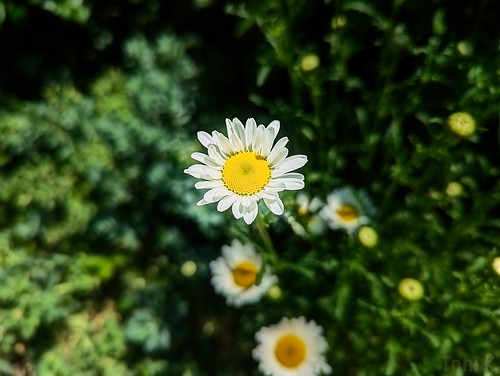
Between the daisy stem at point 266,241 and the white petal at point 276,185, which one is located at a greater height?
the daisy stem at point 266,241

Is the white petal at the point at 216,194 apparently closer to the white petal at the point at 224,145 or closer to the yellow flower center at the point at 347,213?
the white petal at the point at 224,145

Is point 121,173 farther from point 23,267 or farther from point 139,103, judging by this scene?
point 23,267

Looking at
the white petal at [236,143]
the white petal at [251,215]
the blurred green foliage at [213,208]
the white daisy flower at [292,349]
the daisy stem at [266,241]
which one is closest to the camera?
the white petal at [251,215]

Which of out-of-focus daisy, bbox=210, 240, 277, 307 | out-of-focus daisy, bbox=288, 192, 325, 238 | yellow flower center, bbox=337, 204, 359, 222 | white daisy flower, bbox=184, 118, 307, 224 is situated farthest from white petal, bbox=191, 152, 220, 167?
yellow flower center, bbox=337, 204, 359, 222

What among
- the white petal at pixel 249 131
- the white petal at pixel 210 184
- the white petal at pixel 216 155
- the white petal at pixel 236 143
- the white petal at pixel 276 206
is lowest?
the white petal at pixel 276 206

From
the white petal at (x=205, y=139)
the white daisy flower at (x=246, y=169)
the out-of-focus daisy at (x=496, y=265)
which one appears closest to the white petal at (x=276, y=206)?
the white daisy flower at (x=246, y=169)

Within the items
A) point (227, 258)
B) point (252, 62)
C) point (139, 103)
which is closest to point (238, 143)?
point (227, 258)

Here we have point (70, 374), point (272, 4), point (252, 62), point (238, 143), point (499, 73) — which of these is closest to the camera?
point (238, 143)
